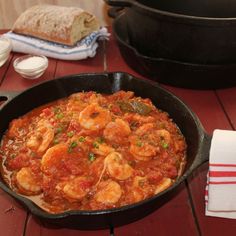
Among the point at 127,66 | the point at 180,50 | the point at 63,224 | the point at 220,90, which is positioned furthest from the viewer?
the point at 127,66

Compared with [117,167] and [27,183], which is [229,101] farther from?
[27,183]

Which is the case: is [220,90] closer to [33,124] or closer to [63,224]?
[33,124]

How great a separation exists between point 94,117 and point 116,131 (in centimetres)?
9

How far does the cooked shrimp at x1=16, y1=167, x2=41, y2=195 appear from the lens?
1.11 meters

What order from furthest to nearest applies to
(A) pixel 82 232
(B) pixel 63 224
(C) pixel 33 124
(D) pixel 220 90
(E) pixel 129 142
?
(D) pixel 220 90, (C) pixel 33 124, (E) pixel 129 142, (A) pixel 82 232, (B) pixel 63 224

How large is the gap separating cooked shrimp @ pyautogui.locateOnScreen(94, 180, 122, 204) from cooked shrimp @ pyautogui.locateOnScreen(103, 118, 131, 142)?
6.9 inches

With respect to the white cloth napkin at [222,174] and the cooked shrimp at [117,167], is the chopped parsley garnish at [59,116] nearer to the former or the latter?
the cooked shrimp at [117,167]

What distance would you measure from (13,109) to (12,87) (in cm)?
41

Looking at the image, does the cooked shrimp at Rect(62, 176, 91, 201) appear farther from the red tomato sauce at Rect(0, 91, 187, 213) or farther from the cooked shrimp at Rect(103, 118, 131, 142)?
the cooked shrimp at Rect(103, 118, 131, 142)

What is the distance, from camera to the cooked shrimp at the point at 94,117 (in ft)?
4.08

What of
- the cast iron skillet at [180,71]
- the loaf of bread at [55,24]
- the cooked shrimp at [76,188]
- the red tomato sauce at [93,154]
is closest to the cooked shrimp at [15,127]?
the red tomato sauce at [93,154]

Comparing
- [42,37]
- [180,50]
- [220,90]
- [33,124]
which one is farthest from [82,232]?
[42,37]

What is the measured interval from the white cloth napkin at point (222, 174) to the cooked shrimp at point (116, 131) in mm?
293

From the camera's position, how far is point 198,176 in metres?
1.26
